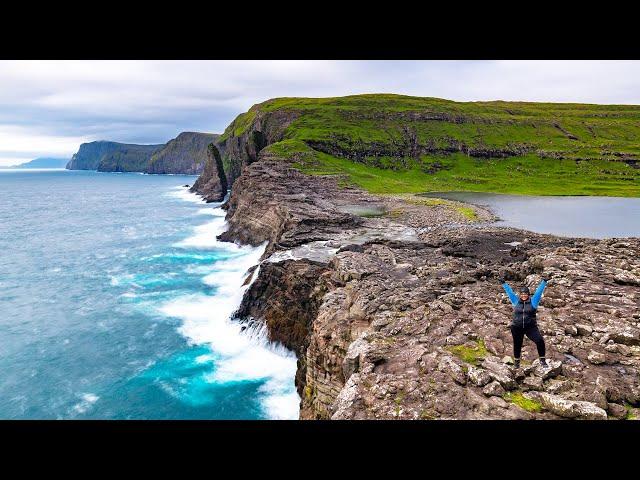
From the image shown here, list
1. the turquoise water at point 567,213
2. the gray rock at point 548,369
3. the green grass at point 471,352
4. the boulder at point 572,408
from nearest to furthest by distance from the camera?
the boulder at point 572,408 < the gray rock at point 548,369 < the green grass at point 471,352 < the turquoise water at point 567,213

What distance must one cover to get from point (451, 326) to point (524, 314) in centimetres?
546

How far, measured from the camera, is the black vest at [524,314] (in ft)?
43.3

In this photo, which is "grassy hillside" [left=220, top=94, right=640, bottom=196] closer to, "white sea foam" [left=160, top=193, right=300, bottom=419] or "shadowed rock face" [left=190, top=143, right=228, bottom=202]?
"shadowed rock face" [left=190, top=143, right=228, bottom=202]

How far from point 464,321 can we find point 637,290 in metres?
9.38

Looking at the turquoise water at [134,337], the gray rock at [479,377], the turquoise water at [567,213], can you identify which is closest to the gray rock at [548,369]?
the gray rock at [479,377]

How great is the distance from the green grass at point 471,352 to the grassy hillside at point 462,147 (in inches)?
2986

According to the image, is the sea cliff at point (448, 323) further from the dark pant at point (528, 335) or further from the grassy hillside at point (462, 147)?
the grassy hillside at point (462, 147)

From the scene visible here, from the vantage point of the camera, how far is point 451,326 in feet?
60.9

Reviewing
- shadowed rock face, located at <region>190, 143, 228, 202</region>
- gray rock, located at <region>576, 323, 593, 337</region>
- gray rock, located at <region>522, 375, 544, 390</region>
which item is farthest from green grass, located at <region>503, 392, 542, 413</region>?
shadowed rock face, located at <region>190, 143, 228, 202</region>

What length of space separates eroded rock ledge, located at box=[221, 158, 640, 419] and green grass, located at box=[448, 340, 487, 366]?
74mm

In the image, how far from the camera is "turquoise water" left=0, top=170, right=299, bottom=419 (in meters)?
30.6
